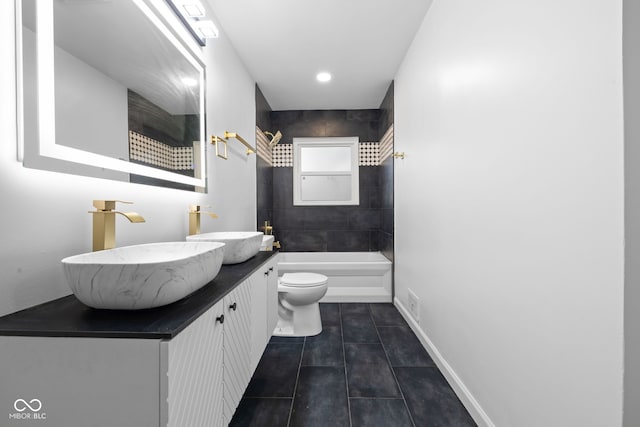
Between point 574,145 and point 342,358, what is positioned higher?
point 574,145

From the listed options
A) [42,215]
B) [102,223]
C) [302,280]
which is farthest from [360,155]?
[42,215]

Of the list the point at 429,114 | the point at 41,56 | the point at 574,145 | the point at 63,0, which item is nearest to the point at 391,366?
the point at 574,145

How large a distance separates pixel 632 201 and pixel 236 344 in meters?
1.29

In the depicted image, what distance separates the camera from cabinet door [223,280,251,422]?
Answer: 98 centimetres

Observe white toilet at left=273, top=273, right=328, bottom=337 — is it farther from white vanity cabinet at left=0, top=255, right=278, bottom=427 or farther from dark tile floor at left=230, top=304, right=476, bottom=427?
white vanity cabinet at left=0, top=255, right=278, bottom=427

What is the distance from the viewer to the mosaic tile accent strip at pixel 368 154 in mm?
3861

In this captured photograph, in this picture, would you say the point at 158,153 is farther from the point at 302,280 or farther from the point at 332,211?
the point at 332,211

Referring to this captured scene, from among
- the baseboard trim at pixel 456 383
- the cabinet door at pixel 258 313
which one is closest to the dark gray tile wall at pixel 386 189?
the baseboard trim at pixel 456 383

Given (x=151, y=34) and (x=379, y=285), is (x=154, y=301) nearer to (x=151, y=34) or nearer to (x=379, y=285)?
(x=151, y=34)

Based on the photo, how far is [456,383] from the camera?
1541 mm

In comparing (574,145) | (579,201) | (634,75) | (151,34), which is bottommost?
(579,201)

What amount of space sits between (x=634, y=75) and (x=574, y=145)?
0.20m

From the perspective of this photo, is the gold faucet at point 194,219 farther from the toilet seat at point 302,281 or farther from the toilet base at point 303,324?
the toilet base at point 303,324

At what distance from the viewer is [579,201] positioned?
0.80m
